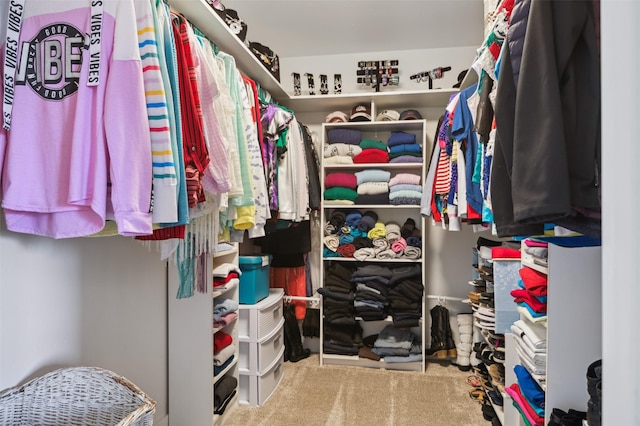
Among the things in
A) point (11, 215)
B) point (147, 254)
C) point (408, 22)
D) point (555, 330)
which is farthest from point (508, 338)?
point (408, 22)

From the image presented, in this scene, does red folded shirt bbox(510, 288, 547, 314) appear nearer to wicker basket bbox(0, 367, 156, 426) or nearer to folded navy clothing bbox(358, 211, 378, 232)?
wicker basket bbox(0, 367, 156, 426)

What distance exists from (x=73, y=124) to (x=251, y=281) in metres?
1.56

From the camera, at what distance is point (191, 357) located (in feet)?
6.29

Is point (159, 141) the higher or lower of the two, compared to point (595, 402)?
higher

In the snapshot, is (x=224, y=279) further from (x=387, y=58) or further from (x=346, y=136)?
(x=387, y=58)

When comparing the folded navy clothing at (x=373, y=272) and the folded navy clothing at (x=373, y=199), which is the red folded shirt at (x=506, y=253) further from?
the folded navy clothing at (x=373, y=199)

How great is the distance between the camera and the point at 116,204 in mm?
941

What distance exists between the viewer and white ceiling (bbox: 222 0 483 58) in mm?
2510

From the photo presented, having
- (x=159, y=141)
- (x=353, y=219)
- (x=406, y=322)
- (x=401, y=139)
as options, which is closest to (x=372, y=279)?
(x=406, y=322)

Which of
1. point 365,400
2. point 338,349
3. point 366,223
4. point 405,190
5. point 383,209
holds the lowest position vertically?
point 365,400

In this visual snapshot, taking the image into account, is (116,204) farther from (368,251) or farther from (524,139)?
(368,251)

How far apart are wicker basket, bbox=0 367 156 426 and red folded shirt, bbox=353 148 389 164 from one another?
2.26 metres

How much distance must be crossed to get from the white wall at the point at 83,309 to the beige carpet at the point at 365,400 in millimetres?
689

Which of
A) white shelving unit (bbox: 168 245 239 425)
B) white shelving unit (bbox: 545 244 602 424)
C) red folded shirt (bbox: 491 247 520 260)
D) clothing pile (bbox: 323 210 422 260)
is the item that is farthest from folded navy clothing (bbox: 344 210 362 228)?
white shelving unit (bbox: 545 244 602 424)
